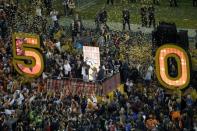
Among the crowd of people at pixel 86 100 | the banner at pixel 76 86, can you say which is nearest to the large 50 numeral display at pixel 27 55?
the crowd of people at pixel 86 100

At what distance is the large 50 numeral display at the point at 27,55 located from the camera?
97.1 ft

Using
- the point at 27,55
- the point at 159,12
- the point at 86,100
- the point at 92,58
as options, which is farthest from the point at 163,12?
the point at 27,55

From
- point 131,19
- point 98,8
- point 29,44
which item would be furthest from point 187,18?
point 29,44

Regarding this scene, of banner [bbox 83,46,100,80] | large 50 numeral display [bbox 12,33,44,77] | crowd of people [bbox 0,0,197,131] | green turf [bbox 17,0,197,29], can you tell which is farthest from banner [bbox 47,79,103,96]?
green turf [bbox 17,0,197,29]

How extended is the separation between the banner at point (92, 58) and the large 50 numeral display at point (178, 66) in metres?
5.31

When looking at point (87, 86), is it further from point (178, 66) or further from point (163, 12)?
point (163, 12)

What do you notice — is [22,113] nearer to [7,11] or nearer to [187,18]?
[7,11]

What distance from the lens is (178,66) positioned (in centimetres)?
2561

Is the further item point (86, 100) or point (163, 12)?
point (163, 12)

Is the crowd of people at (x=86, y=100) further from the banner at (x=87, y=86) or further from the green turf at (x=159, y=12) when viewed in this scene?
the green turf at (x=159, y=12)

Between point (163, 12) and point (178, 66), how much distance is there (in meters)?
16.0

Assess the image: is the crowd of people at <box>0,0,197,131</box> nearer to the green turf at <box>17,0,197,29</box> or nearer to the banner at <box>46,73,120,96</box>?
the banner at <box>46,73,120,96</box>

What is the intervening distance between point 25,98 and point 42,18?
34.7 feet

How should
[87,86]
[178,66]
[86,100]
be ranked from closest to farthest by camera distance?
[178,66] → [86,100] → [87,86]
